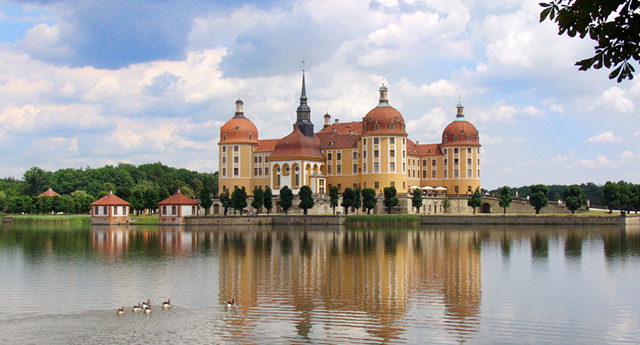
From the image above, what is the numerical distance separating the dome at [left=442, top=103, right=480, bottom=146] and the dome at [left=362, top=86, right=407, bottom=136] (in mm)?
9458

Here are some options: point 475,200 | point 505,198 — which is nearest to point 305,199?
point 475,200

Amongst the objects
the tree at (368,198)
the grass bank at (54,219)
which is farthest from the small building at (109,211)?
the tree at (368,198)

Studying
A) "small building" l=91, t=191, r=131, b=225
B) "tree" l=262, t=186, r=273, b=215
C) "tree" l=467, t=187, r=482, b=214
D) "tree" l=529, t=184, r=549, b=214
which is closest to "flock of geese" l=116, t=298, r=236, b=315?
"tree" l=262, t=186, r=273, b=215

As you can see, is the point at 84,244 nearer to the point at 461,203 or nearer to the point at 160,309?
the point at 160,309

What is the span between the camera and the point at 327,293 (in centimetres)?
2455

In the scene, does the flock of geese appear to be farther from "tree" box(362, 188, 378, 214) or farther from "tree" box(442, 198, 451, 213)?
"tree" box(442, 198, 451, 213)

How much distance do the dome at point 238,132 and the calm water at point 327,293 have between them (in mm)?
51020

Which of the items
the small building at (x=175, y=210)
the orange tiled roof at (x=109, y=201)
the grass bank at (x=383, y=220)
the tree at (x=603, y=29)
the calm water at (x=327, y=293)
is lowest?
the calm water at (x=327, y=293)

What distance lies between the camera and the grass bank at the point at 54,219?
90562 millimetres

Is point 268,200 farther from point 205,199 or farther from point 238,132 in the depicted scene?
point 238,132

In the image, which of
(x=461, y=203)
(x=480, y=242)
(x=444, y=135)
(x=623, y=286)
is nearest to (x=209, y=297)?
(x=623, y=286)

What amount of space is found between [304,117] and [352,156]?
35.8 feet

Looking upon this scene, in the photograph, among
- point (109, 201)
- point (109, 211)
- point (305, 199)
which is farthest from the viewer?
point (109, 201)

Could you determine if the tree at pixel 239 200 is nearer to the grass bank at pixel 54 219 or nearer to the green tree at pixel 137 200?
the green tree at pixel 137 200
